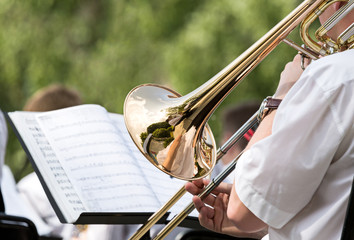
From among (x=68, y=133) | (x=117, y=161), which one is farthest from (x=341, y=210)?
(x=68, y=133)

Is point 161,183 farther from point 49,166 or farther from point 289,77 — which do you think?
point 289,77

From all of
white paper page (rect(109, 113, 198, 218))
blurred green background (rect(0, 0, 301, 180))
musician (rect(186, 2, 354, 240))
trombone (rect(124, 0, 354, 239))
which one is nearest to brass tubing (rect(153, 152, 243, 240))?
trombone (rect(124, 0, 354, 239))

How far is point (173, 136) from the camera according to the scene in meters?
1.87

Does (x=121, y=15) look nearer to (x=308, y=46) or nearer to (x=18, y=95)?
(x=18, y=95)

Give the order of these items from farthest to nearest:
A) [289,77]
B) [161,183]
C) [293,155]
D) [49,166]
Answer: [161,183] < [49,166] < [289,77] < [293,155]

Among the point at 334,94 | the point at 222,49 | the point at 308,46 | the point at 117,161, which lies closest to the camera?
the point at 334,94

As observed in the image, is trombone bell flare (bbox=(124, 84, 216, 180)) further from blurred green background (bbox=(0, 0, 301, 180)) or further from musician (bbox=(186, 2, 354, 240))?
blurred green background (bbox=(0, 0, 301, 180))

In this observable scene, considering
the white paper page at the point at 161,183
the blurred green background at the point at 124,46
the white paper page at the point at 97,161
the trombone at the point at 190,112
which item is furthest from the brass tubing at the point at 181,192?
the blurred green background at the point at 124,46

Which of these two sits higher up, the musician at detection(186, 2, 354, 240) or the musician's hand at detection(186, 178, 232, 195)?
the musician at detection(186, 2, 354, 240)

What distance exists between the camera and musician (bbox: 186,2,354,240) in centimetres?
152

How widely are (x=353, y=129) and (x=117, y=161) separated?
0.97 m

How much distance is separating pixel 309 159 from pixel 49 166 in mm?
942

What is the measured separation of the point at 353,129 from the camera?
59.9 inches

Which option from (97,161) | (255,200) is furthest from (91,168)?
(255,200)
